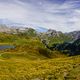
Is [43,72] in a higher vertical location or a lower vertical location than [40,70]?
higher

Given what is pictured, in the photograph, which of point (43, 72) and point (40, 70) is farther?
point (40, 70)

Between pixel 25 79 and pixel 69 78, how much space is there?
7.89 m

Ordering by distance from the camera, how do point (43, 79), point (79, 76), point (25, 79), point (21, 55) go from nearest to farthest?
point (79, 76) < point (43, 79) < point (25, 79) < point (21, 55)

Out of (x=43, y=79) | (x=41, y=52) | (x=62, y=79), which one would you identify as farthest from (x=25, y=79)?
(x=41, y=52)

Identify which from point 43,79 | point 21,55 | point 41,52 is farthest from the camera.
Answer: point 41,52

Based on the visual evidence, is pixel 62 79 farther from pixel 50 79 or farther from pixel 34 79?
pixel 34 79

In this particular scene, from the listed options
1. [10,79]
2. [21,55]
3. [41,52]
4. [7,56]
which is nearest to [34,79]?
[10,79]

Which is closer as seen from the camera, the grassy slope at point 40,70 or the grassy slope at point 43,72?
the grassy slope at point 43,72

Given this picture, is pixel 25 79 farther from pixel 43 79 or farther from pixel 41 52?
pixel 41 52

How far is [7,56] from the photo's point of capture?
93.5 m

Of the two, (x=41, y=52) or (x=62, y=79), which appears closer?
(x=62, y=79)

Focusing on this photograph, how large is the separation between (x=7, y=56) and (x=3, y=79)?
58.3 m

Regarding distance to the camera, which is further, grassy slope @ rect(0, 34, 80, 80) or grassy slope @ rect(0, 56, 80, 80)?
grassy slope @ rect(0, 34, 80, 80)

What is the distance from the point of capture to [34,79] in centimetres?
3219
